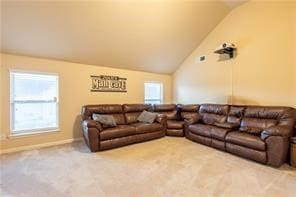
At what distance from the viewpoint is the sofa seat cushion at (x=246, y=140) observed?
3091mm

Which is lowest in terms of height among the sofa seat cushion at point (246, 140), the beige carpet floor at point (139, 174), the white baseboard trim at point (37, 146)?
the beige carpet floor at point (139, 174)

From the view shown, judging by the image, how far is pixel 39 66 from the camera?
4.02m

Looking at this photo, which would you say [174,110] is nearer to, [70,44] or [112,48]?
[112,48]

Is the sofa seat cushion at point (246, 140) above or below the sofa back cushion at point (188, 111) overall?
below

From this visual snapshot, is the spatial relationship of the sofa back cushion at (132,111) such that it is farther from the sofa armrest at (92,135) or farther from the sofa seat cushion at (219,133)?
the sofa seat cushion at (219,133)

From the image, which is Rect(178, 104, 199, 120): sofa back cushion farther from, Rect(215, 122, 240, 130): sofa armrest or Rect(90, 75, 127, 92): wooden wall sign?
Rect(90, 75, 127, 92): wooden wall sign

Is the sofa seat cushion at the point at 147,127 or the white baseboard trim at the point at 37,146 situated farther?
the sofa seat cushion at the point at 147,127

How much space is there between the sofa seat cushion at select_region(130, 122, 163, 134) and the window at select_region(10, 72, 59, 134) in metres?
2.00

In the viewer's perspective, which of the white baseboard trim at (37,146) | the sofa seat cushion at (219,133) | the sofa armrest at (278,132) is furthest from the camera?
the sofa seat cushion at (219,133)

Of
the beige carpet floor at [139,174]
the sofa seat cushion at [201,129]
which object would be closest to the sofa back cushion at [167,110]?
the sofa seat cushion at [201,129]

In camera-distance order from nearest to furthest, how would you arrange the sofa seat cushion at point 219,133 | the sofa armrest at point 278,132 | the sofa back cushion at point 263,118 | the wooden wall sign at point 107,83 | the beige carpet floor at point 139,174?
the beige carpet floor at point 139,174 < the sofa armrest at point 278,132 < the sofa back cushion at point 263,118 < the sofa seat cushion at point 219,133 < the wooden wall sign at point 107,83

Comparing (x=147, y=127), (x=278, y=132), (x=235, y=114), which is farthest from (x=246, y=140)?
(x=147, y=127)

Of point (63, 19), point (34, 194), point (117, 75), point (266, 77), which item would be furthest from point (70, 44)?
point (266, 77)

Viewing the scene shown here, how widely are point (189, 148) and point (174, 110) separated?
187cm
